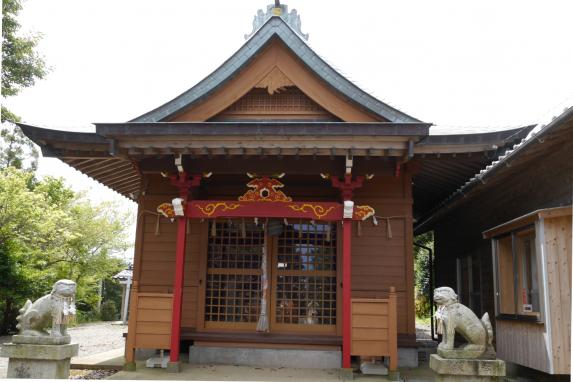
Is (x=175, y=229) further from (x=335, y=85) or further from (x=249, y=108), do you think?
(x=335, y=85)

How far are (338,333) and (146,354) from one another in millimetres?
3299

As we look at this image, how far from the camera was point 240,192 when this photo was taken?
8664 mm

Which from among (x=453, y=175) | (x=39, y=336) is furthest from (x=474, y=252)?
(x=39, y=336)

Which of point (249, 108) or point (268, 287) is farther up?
point (249, 108)

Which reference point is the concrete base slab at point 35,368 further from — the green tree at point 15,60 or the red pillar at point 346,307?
the green tree at point 15,60

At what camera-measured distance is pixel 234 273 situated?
332 inches

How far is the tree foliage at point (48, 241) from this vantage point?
1573cm

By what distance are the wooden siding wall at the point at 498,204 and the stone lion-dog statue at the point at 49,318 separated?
20.1ft

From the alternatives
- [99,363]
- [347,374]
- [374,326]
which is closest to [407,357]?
[374,326]

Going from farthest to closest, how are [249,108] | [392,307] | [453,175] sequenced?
[453,175] → [249,108] → [392,307]

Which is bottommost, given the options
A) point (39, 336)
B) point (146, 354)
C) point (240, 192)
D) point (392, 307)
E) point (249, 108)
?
point (146, 354)

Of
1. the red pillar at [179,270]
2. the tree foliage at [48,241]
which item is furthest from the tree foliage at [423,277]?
the red pillar at [179,270]

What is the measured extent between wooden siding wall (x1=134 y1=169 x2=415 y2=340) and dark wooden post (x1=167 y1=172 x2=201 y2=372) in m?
1.00

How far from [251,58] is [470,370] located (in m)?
5.68
